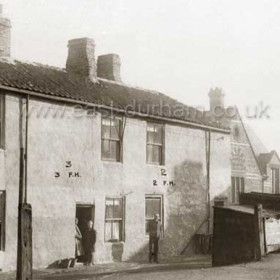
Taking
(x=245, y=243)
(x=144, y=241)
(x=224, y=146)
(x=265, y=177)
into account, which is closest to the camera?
(x=245, y=243)

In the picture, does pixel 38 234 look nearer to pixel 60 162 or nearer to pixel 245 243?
pixel 60 162

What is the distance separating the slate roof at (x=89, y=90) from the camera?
1773cm

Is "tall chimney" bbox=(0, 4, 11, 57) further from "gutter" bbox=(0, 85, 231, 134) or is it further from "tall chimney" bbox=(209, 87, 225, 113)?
"tall chimney" bbox=(209, 87, 225, 113)

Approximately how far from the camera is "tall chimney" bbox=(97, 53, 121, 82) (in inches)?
973

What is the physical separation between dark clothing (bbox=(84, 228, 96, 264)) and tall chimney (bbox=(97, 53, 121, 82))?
836 cm

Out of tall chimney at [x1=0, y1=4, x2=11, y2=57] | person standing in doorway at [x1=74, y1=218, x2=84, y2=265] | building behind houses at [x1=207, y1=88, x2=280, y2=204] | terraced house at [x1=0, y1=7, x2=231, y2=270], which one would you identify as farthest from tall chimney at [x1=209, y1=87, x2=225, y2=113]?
person standing in doorway at [x1=74, y1=218, x2=84, y2=265]

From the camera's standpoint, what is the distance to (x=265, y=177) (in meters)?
40.3

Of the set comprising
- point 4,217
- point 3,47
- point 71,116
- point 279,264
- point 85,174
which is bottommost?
point 279,264

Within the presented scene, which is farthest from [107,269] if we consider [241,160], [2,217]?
[241,160]

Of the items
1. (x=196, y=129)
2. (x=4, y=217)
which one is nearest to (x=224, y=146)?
(x=196, y=129)

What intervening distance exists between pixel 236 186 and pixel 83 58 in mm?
17077

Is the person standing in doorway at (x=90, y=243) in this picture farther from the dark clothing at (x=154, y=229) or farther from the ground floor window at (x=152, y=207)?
the ground floor window at (x=152, y=207)

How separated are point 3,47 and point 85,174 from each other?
531cm

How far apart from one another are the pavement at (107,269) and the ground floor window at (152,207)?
1.68 meters
